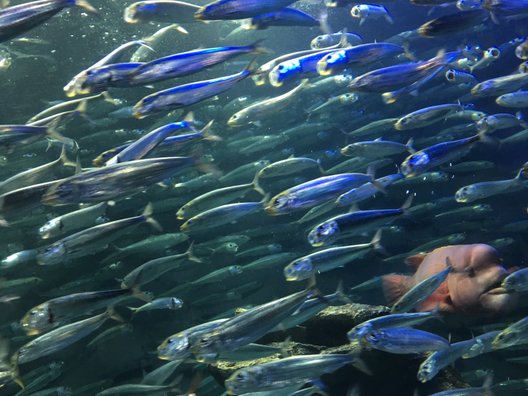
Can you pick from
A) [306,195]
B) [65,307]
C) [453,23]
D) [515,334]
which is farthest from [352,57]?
[65,307]

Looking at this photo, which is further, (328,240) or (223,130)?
(223,130)

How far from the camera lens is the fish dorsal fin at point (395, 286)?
226 inches

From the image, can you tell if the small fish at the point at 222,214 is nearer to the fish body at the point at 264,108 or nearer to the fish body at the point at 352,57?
the fish body at the point at 264,108

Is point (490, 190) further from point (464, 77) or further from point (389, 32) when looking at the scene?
point (389, 32)

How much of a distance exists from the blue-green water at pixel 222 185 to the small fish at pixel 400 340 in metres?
1.90

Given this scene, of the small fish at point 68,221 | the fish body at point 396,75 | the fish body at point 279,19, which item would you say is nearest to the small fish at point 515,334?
the fish body at point 396,75

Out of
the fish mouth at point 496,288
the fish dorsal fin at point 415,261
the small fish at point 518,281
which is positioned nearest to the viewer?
the small fish at point 518,281

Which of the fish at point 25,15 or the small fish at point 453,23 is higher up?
the fish at point 25,15

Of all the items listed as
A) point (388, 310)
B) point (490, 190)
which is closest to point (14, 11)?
point (388, 310)

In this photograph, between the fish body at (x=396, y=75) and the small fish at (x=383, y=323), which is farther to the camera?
the fish body at (x=396, y=75)

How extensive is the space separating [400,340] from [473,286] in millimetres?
1808

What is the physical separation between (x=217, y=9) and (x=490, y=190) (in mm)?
4792

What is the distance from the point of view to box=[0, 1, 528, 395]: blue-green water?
7531 mm

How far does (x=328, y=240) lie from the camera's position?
16.5 feet
